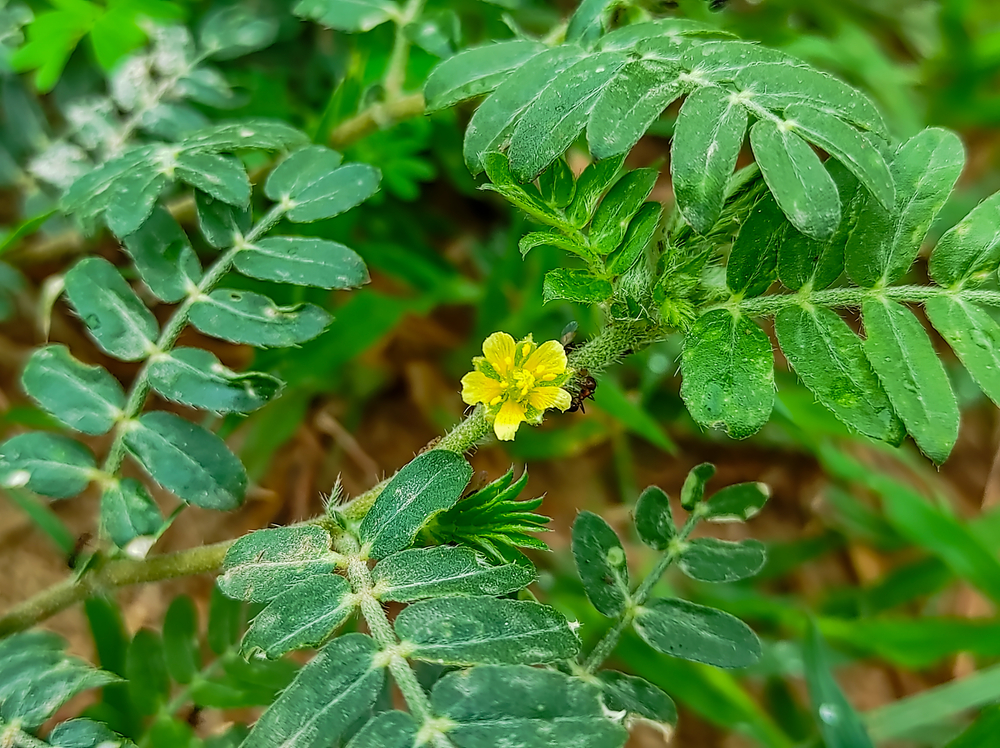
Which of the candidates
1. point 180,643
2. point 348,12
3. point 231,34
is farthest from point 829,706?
point 231,34

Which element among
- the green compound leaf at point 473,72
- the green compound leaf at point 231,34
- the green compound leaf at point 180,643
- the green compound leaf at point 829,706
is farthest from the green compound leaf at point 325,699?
the green compound leaf at point 231,34

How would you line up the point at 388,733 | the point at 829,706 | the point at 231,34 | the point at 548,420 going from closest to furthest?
the point at 388,733, the point at 829,706, the point at 231,34, the point at 548,420

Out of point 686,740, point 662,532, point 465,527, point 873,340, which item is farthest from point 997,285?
point 686,740

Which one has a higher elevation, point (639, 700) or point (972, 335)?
point (972, 335)

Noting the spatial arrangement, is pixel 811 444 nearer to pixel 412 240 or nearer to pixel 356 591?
pixel 412 240

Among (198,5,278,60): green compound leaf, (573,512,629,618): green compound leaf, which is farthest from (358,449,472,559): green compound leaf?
(198,5,278,60): green compound leaf

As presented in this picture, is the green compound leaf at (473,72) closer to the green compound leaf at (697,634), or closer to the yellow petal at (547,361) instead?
the yellow petal at (547,361)

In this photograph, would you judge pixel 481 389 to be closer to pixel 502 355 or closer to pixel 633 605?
pixel 502 355

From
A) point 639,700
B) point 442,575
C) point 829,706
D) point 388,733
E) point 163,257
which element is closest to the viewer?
point 388,733
